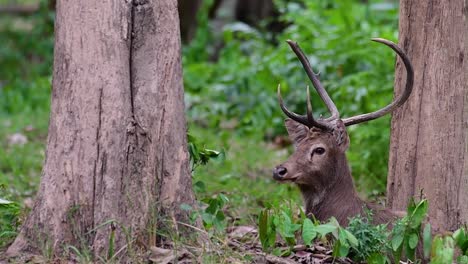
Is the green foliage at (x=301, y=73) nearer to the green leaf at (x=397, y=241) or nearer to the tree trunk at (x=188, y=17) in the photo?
the tree trunk at (x=188, y=17)

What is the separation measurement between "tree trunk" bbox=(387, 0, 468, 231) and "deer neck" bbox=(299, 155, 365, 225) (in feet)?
1.36

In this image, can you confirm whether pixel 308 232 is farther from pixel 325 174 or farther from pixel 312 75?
pixel 312 75

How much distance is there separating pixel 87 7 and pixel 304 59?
6.03 feet

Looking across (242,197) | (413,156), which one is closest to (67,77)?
(413,156)

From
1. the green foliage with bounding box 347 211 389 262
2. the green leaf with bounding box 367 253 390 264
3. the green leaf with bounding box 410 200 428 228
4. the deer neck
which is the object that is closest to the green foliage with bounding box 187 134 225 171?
the deer neck

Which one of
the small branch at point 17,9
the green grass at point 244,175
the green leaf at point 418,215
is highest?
the small branch at point 17,9

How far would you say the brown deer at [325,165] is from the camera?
6.52 m

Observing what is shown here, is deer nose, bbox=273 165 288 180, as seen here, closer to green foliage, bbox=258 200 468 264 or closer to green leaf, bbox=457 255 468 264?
green foliage, bbox=258 200 468 264

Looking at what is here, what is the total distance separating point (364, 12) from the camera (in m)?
13.2

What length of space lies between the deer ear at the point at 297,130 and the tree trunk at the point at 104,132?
145 cm

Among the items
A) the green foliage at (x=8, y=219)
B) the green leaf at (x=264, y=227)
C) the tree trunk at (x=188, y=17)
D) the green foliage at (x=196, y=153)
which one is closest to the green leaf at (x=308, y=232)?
the green leaf at (x=264, y=227)

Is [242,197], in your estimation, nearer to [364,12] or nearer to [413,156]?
[413,156]

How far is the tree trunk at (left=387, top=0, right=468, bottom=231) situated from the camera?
639cm

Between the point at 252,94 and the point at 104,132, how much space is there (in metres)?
7.03
